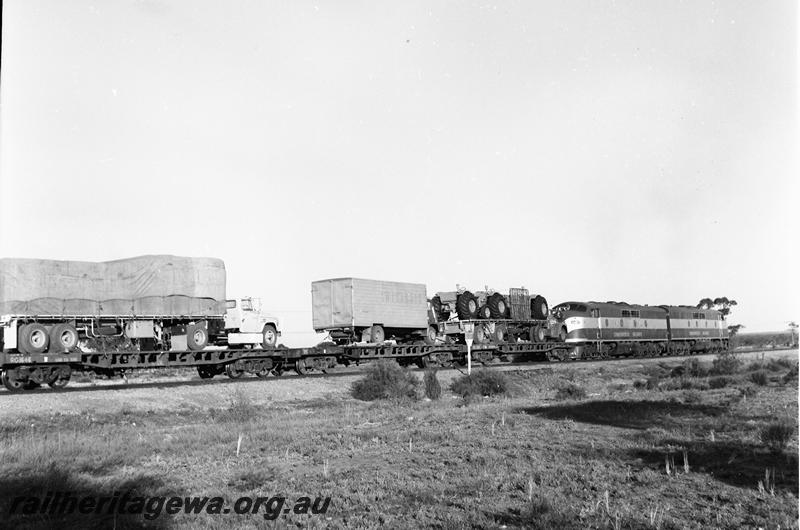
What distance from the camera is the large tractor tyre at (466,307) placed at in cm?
3656

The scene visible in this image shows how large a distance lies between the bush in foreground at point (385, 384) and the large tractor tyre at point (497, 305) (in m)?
15.5

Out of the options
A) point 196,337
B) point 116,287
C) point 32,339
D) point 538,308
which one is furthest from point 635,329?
point 32,339

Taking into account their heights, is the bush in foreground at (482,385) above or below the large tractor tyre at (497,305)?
below

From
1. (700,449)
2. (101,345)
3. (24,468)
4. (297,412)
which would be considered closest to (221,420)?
(297,412)

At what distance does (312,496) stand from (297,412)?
1024 cm

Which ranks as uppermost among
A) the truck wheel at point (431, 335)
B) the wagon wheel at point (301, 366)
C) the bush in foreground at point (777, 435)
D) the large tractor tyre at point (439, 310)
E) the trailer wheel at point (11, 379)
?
the large tractor tyre at point (439, 310)

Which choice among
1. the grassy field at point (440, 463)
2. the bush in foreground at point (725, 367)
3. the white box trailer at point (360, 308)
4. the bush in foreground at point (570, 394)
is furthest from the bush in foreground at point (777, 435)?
the white box trailer at point (360, 308)

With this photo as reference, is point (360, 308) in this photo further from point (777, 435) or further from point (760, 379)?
point (777, 435)

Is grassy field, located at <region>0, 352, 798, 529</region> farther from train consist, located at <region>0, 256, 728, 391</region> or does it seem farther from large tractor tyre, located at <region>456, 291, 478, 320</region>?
large tractor tyre, located at <region>456, 291, 478, 320</region>

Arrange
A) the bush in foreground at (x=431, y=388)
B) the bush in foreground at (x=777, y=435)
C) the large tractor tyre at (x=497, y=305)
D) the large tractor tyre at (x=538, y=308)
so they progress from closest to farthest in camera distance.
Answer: the bush in foreground at (x=777, y=435) < the bush in foreground at (x=431, y=388) < the large tractor tyre at (x=497, y=305) < the large tractor tyre at (x=538, y=308)

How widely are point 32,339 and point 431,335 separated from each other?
19.8 meters

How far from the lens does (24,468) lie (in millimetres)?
8930

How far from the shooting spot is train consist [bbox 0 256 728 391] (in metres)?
20.9

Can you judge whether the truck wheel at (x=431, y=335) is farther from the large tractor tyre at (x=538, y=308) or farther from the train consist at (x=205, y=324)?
the large tractor tyre at (x=538, y=308)
